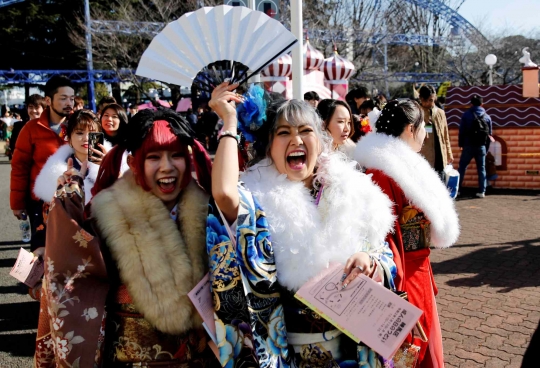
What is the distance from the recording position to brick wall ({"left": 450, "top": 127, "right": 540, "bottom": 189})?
975cm

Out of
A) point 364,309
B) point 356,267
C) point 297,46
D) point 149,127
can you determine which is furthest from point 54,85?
point 364,309

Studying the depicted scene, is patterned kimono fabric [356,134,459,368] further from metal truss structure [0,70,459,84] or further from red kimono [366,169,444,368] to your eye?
metal truss structure [0,70,459,84]

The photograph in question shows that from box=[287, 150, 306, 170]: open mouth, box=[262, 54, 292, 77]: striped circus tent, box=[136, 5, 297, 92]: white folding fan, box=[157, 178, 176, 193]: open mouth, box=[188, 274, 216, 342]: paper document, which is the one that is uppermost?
box=[262, 54, 292, 77]: striped circus tent

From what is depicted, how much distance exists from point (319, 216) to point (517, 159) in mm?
9139

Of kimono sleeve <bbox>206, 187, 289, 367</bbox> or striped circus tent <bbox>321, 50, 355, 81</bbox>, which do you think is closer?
kimono sleeve <bbox>206, 187, 289, 367</bbox>

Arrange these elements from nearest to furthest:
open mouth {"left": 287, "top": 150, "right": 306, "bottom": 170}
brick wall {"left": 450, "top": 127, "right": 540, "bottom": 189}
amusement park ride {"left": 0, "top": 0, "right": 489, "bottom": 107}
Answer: open mouth {"left": 287, "top": 150, "right": 306, "bottom": 170}
brick wall {"left": 450, "top": 127, "right": 540, "bottom": 189}
amusement park ride {"left": 0, "top": 0, "right": 489, "bottom": 107}

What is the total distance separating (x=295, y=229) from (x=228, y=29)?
2.93 feet

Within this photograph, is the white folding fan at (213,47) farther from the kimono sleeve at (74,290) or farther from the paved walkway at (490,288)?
the paved walkway at (490,288)

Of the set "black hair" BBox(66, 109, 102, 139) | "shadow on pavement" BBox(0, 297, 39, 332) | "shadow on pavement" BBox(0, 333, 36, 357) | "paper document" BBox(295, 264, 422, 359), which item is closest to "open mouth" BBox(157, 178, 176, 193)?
"paper document" BBox(295, 264, 422, 359)

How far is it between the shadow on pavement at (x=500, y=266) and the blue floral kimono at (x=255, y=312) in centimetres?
357

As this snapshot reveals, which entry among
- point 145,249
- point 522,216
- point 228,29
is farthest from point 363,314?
point 522,216

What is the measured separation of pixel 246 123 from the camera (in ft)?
7.12

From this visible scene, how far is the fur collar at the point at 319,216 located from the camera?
6.55 ft

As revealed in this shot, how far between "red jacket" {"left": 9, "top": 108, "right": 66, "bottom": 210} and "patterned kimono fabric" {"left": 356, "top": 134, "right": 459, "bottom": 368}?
8.72 feet
